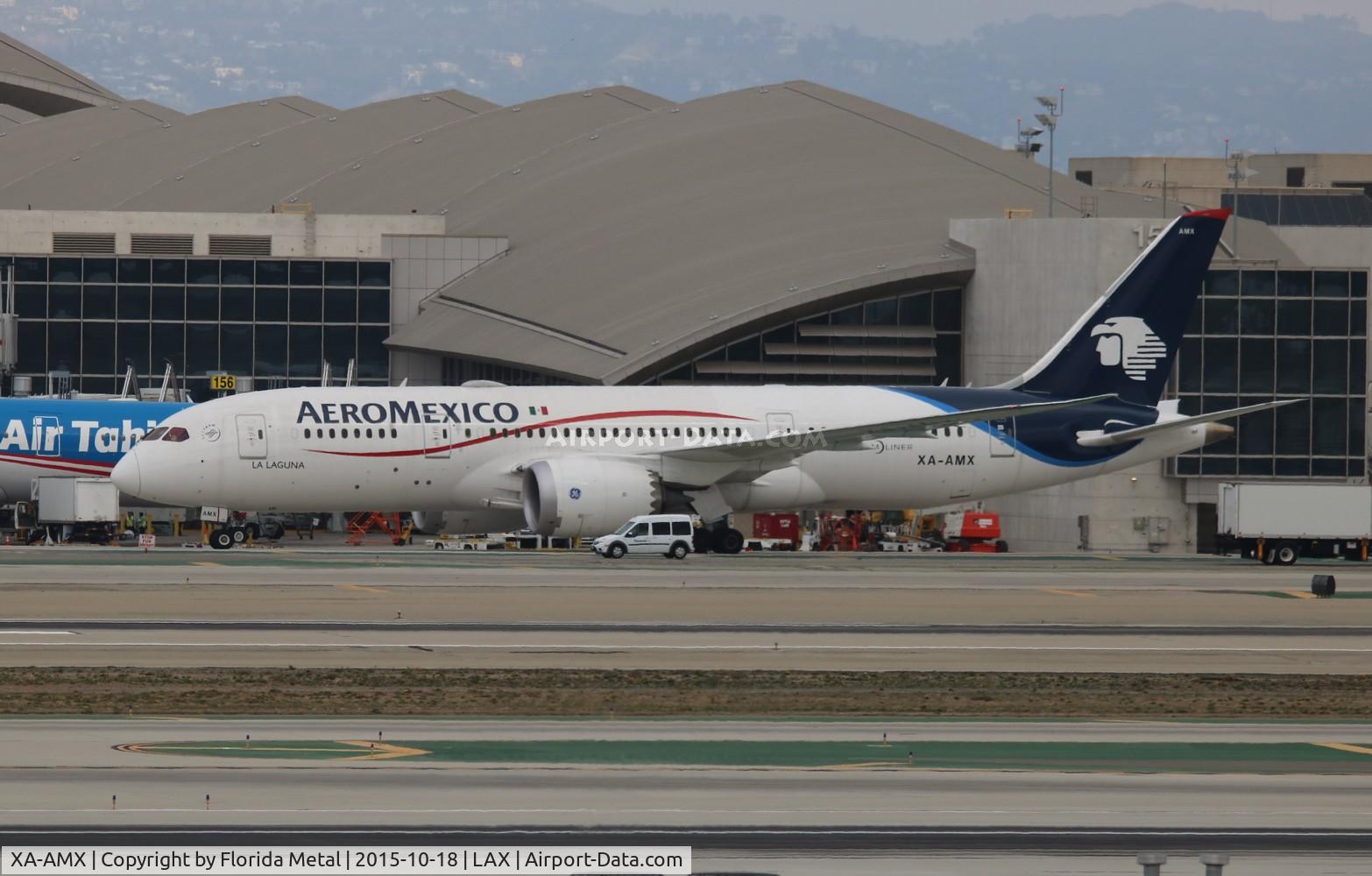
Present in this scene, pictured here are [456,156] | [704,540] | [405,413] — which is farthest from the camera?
[456,156]

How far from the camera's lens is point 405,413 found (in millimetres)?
56094

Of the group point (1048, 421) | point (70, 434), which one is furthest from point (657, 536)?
point (70, 434)

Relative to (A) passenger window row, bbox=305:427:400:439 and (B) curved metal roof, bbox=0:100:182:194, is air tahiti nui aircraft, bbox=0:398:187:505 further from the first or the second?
(B) curved metal roof, bbox=0:100:182:194

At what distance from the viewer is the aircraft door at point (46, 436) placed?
65750 mm

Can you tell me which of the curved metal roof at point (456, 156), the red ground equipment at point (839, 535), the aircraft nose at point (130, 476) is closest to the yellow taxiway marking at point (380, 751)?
→ the aircraft nose at point (130, 476)

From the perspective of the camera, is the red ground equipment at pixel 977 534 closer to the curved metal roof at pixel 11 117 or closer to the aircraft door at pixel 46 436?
the aircraft door at pixel 46 436

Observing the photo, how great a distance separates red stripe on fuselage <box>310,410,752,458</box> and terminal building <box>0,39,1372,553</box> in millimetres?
20782

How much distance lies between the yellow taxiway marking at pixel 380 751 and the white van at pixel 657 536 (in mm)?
33077

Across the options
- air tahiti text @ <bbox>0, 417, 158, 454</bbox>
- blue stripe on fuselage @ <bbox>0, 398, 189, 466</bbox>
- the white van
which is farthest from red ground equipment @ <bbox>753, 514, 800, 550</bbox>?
air tahiti text @ <bbox>0, 417, 158, 454</bbox>

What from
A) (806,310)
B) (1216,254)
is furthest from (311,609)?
(1216,254)

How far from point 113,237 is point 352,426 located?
42621 millimetres

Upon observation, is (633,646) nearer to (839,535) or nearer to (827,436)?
(827,436)

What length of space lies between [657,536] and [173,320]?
144 feet

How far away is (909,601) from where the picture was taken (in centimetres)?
4184
